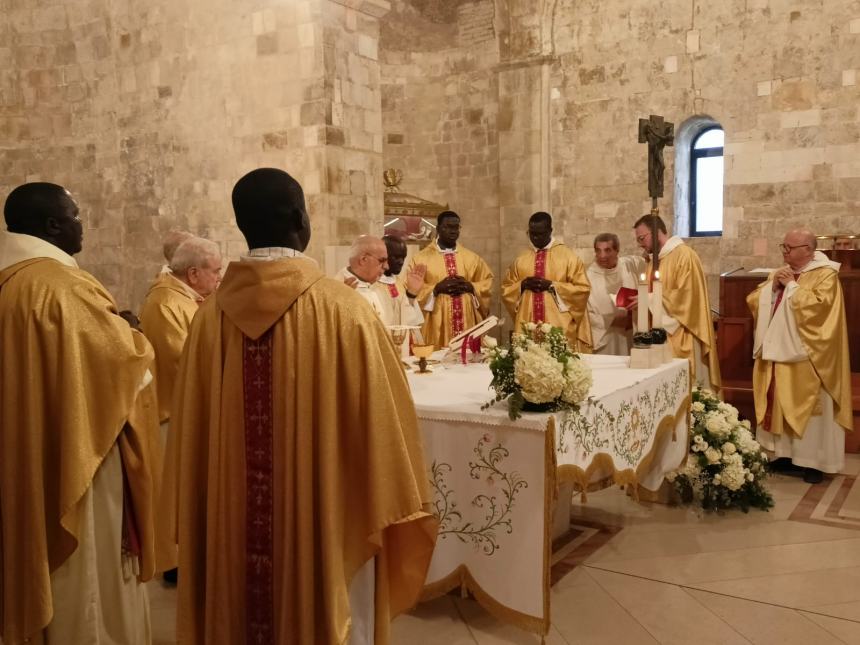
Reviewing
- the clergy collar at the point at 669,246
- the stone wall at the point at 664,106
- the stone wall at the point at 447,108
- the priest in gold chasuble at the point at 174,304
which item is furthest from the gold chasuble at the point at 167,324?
the stone wall at the point at 447,108

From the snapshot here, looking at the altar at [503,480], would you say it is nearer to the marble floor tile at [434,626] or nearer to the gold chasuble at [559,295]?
the marble floor tile at [434,626]

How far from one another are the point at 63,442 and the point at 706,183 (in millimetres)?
10600

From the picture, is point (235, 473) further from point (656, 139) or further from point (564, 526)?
point (656, 139)

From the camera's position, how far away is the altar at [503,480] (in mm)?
3365

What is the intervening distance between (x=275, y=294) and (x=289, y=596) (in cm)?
87

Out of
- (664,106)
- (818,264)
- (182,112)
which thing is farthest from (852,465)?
(182,112)

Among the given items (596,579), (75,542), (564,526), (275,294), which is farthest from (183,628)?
(564,526)

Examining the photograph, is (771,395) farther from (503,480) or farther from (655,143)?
(503,480)

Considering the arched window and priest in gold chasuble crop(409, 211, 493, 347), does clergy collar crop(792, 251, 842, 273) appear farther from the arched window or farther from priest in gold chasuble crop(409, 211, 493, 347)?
the arched window

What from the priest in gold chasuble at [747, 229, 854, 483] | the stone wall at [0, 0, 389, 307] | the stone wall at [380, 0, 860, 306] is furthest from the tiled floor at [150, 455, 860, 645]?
the stone wall at [380, 0, 860, 306]

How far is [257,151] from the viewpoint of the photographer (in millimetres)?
7910

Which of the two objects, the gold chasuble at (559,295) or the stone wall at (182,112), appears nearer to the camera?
the stone wall at (182,112)

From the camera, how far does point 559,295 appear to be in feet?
25.8

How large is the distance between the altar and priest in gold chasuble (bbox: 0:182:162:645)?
1243 millimetres
